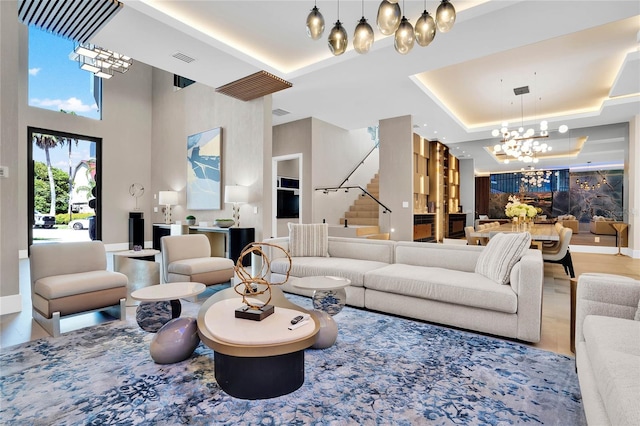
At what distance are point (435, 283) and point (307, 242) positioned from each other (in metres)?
1.91

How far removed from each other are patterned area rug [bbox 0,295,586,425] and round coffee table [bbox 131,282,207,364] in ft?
0.29

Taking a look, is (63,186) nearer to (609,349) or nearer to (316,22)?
(316,22)

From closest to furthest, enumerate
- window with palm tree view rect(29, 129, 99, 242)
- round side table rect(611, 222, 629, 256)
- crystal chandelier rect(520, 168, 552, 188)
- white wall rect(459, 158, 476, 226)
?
round side table rect(611, 222, 629, 256), window with palm tree view rect(29, 129, 99, 242), crystal chandelier rect(520, 168, 552, 188), white wall rect(459, 158, 476, 226)

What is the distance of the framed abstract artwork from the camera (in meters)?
6.74

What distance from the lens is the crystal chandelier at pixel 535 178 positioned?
323 inches

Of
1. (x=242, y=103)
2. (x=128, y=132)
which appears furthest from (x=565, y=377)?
(x=128, y=132)

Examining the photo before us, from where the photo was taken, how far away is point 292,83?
210 inches

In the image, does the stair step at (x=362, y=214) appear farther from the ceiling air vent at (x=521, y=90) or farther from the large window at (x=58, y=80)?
the large window at (x=58, y=80)

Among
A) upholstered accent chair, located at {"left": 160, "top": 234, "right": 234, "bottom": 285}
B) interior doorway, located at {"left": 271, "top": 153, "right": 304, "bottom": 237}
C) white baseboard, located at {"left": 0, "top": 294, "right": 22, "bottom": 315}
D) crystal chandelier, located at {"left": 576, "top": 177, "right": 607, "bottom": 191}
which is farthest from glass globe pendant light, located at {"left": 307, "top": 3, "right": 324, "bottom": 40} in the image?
crystal chandelier, located at {"left": 576, "top": 177, "right": 607, "bottom": 191}

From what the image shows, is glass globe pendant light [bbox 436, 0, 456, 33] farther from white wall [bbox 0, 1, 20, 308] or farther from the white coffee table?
white wall [bbox 0, 1, 20, 308]

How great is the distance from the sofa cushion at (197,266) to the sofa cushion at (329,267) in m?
0.65

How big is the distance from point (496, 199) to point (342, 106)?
6420 millimetres

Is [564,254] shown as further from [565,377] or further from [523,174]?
[523,174]

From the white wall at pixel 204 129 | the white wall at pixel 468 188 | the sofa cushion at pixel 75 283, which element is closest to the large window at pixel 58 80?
the white wall at pixel 204 129
